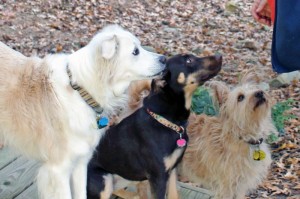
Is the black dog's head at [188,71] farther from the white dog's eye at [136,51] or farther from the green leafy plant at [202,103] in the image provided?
the green leafy plant at [202,103]

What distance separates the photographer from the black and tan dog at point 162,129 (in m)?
3.29

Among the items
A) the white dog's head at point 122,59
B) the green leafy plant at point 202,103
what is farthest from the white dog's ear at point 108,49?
the green leafy plant at point 202,103

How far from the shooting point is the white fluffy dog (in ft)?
9.84

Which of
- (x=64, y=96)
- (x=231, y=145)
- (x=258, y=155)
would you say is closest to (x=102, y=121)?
(x=64, y=96)

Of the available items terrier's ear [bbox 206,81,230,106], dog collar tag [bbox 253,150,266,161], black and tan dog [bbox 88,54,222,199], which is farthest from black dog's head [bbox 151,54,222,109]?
dog collar tag [bbox 253,150,266,161]

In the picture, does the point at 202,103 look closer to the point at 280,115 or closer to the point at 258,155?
the point at 280,115

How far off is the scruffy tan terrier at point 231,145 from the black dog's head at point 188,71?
1.02 ft

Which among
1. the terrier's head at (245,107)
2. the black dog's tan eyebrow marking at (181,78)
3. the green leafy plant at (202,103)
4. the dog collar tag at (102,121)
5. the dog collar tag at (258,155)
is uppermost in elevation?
the black dog's tan eyebrow marking at (181,78)

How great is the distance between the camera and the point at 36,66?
10.4 feet

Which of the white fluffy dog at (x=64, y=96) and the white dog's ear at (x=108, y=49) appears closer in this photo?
the white dog's ear at (x=108, y=49)

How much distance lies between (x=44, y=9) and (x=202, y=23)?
9.08ft

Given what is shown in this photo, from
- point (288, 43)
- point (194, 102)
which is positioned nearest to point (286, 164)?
point (194, 102)

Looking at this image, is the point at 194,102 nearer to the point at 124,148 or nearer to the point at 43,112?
the point at 124,148

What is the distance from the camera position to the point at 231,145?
3.71 meters
